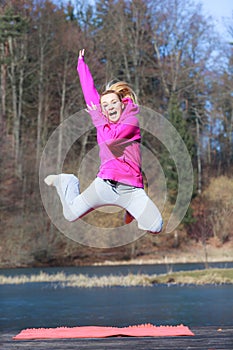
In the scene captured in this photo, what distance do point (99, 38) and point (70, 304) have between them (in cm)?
2252

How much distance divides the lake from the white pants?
1493 cm

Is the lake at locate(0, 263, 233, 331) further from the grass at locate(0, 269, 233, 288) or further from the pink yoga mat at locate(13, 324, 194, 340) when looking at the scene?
the pink yoga mat at locate(13, 324, 194, 340)

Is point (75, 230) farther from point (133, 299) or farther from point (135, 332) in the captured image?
point (135, 332)

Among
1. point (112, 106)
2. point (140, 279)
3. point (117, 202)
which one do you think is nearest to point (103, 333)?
point (117, 202)

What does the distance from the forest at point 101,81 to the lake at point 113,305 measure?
10372 mm

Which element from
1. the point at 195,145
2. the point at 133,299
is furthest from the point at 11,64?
the point at 133,299

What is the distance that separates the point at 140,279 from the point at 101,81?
1353 centimetres

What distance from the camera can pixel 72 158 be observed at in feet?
129

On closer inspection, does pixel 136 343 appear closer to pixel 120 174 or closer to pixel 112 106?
pixel 120 174

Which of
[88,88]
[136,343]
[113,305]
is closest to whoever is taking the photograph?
[136,343]

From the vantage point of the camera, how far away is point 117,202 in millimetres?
7340

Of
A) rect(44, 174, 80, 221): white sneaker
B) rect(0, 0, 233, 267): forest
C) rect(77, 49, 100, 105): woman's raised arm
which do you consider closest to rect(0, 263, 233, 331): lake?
rect(0, 0, 233, 267): forest

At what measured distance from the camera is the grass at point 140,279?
31812mm

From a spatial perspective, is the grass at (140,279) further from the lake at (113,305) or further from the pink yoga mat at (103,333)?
the pink yoga mat at (103,333)
